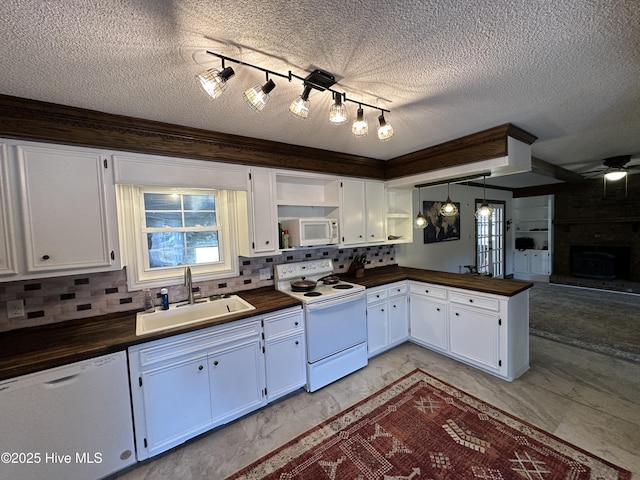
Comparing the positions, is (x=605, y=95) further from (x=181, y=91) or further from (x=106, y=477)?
(x=106, y=477)

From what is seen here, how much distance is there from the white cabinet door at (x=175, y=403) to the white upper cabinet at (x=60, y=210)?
91cm

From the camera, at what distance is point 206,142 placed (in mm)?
2299

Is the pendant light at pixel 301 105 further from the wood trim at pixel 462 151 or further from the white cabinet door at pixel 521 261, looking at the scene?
the white cabinet door at pixel 521 261

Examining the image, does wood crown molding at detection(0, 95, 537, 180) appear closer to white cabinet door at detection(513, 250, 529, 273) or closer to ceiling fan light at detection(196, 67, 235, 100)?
ceiling fan light at detection(196, 67, 235, 100)

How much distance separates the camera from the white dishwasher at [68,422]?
4.71 ft

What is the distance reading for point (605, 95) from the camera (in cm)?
183

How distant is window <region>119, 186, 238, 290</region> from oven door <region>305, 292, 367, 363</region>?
0.99 m

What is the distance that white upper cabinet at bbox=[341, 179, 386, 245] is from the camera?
3.29 meters

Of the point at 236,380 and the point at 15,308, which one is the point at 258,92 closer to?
the point at 236,380

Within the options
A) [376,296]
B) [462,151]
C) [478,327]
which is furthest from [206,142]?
[478,327]

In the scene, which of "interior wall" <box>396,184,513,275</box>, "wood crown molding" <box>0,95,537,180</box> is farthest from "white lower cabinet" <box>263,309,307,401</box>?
"interior wall" <box>396,184,513,275</box>

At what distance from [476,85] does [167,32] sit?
1754 mm

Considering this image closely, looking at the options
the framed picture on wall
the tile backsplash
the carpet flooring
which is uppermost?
the framed picture on wall

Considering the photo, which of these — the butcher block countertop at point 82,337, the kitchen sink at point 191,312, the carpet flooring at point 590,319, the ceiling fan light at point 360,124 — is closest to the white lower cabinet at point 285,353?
the butcher block countertop at point 82,337
